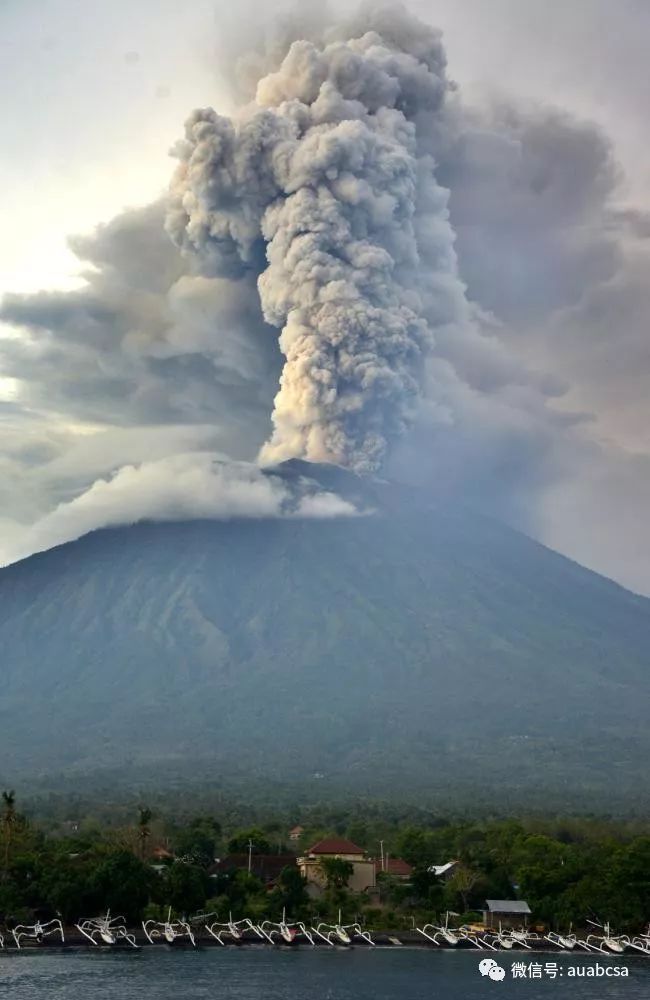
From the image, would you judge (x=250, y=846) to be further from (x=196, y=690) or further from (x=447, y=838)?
(x=196, y=690)

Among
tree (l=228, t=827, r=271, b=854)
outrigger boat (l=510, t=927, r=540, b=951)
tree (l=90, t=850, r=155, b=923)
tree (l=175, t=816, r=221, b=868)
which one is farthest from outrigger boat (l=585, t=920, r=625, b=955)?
tree (l=175, t=816, r=221, b=868)

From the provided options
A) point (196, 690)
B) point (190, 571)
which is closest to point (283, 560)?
point (190, 571)

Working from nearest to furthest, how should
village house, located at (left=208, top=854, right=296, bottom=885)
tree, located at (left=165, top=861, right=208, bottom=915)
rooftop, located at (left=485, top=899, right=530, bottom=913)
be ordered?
tree, located at (left=165, top=861, right=208, bottom=915) < rooftop, located at (left=485, top=899, right=530, bottom=913) < village house, located at (left=208, top=854, right=296, bottom=885)

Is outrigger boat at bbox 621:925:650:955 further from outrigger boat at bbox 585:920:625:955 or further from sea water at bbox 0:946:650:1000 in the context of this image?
sea water at bbox 0:946:650:1000

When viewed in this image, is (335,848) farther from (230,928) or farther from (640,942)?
(640,942)

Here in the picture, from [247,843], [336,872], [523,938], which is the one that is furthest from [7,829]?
[523,938]

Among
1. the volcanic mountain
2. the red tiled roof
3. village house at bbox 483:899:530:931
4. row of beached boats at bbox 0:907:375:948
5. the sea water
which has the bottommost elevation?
the sea water

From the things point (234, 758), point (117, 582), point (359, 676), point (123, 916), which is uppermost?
point (117, 582)

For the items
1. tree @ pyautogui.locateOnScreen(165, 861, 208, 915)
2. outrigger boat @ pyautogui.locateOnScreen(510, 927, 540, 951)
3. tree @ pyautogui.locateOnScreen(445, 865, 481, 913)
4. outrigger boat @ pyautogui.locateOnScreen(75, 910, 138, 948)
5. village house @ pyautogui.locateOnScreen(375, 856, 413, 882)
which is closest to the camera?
outrigger boat @ pyautogui.locateOnScreen(75, 910, 138, 948)
